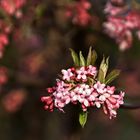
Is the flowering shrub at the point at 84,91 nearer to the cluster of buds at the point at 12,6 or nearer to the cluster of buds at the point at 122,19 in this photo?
the cluster of buds at the point at 122,19

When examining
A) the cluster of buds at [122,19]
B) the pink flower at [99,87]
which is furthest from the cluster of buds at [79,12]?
the pink flower at [99,87]

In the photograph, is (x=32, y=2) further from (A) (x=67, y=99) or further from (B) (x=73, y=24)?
(A) (x=67, y=99)

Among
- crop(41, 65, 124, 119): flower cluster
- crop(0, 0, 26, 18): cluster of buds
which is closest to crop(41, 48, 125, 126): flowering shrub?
crop(41, 65, 124, 119): flower cluster

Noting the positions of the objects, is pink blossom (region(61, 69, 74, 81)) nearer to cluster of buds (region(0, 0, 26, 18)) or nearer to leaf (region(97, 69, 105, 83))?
leaf (region(97, 69, 105, 83))

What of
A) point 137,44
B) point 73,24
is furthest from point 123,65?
point 73,24

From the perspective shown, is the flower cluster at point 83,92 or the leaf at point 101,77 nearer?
the flower cluster at point 83,92

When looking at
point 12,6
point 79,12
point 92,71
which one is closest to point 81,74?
point 92,71

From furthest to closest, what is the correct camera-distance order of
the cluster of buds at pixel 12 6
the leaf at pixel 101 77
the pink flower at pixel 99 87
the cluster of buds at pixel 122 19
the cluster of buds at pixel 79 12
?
the cluster of buds at pixel 79 12 → the cluster of buds at pixel 12 6 → the cluster of buds at pixel 122 19 → the leaf at pixel 101 77 → the pink flower at pixel 99 87
